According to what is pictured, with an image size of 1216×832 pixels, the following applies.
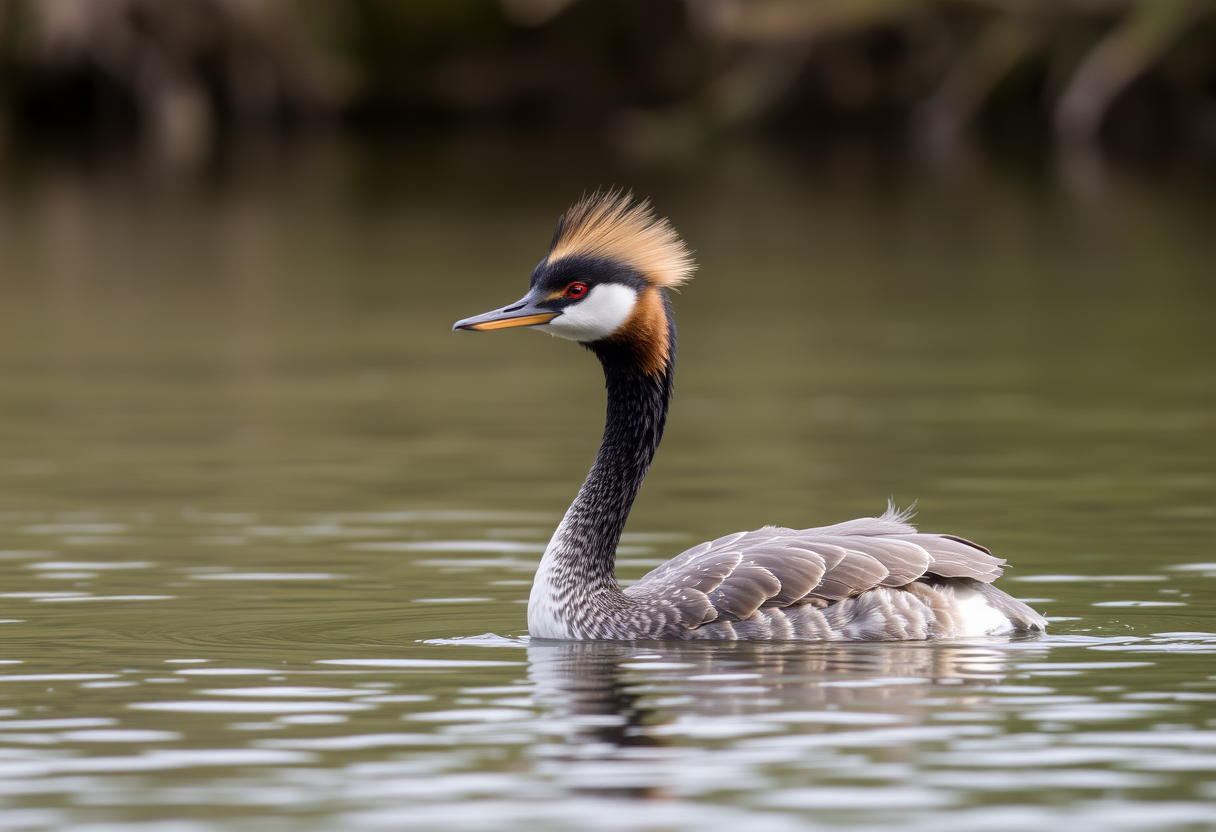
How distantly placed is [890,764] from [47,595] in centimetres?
557

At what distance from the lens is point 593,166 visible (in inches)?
2057

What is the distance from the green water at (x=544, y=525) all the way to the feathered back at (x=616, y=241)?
182 centimetres

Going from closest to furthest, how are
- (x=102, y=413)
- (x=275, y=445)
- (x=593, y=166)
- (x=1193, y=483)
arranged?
(x=1193, y=483)
(x=275, y=445)
(x=102, y=413)
(x=593, y=166)

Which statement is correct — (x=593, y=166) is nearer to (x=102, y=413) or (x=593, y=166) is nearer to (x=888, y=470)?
(x=102, y=413)

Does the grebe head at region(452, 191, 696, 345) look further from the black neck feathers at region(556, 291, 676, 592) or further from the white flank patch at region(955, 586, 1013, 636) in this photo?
the white flank patch at region(955, 586, 1013, 636)

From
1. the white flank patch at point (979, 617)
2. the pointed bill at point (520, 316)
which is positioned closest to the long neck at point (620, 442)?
the pointed bill at point (520, 316)

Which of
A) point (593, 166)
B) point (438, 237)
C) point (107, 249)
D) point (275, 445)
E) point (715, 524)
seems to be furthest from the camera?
point (593, 166)

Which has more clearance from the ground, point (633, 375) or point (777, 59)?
point (777, 59)

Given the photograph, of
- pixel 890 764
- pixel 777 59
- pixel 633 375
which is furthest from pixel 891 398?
pixel 777 59

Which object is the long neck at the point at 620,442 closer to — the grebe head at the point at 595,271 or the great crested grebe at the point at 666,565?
the great crested grebe at the point at 666,565

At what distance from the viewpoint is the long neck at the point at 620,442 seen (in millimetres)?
11359

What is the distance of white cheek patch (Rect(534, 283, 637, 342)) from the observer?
36.8 ft

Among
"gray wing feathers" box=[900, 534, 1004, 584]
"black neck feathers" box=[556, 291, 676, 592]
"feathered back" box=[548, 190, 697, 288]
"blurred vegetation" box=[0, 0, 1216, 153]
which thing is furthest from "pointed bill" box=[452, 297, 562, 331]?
"blurred vegetation" box=[0, 0, 1216, 153]

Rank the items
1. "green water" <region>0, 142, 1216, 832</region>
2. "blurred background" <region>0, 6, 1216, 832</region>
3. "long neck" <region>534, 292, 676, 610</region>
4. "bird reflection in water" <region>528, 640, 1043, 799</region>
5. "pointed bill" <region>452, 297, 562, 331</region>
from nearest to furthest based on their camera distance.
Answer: "green water" <region>0, 142, 1216, 832</region>
"blurred background" <region>0, 6, 1216, 832</region>
"bird reflection in water" <region>528, 640, 1043, 799</region>
"pointed bill" <region>452, 297, 562, 331</region>
"long neck" <region>534, 292, 676, 610</region>
